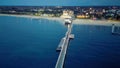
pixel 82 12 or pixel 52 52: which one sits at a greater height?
pixel 82 12

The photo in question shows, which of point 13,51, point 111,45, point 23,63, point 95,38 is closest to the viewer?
point 23,63

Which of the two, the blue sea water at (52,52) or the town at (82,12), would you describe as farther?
the town at (82,12)

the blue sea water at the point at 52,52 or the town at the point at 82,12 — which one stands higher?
the town at the point at 82,12

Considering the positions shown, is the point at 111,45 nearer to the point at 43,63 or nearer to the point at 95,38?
the point at 95,38

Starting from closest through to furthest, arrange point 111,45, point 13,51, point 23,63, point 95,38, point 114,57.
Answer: point 23,63, point 114,57, point 13,51, point 111,45, point 95,38

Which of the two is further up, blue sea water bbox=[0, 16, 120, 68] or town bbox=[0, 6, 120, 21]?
town bbox=[0, 6, 120, 21]

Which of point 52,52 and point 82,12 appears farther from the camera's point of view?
point 82,12

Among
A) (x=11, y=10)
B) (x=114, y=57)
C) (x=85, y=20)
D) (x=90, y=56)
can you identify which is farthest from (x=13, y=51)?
(x=11, y=10)

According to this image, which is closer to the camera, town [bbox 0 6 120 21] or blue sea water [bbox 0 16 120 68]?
blue sea water [bbox 0 16 120 68]

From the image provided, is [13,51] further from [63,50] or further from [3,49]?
[63,50]

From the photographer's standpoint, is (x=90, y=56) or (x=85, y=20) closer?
(x=90, y=56)
